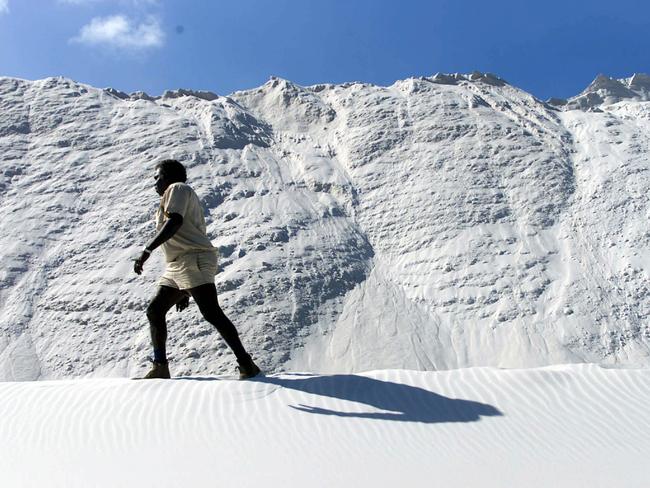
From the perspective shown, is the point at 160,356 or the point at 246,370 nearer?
the point at 246,370

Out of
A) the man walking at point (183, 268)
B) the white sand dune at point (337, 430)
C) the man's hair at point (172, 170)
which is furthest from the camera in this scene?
the man's hair at point (172, 170)

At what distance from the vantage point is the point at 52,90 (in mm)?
30109

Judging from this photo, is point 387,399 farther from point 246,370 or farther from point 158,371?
point 158,371

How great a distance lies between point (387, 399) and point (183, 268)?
5.27 ft

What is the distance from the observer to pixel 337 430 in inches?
141

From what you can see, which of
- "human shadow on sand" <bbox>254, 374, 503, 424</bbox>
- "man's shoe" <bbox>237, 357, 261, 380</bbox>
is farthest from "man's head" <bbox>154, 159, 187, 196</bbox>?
"human shadow on sand" <bbox>254, 374, 503, 424</bbox>

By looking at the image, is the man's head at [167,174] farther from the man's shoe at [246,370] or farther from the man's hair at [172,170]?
the man's shoe at [246,370]

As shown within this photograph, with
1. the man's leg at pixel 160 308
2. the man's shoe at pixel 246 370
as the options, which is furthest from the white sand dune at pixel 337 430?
the man's leg at pixel 160 308

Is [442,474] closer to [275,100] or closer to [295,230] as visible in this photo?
[295,230]

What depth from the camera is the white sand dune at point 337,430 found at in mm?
2996

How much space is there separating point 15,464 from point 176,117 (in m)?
27.2

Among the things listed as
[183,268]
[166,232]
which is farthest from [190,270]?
[166,232]

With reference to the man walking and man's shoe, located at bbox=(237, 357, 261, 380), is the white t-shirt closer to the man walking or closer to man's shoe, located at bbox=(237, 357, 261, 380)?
the man walking

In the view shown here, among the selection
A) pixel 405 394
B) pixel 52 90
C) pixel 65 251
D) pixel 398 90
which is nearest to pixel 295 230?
pixel 65 251
